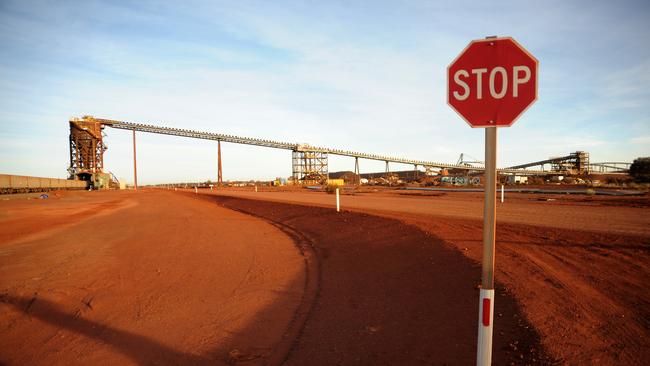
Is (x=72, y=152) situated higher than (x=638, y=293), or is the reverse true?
(x=72, y=152)

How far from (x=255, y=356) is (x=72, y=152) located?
234 feet

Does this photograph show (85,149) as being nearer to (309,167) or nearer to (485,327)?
(309,167)

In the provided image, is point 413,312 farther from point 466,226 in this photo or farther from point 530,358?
point 466,226

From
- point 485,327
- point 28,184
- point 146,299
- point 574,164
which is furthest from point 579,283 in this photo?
point 574,164

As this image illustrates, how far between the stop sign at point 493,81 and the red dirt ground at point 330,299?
2503 mm

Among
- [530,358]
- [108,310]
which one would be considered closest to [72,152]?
[108,310]

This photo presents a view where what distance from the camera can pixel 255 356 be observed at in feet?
12.4

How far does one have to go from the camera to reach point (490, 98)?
2559 millimetres

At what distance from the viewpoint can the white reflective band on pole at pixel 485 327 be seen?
2471 millimetres

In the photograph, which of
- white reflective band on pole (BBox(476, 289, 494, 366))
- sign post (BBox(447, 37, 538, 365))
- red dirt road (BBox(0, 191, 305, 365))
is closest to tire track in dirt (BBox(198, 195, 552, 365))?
red dirt road (BBox(0, 191, 305, 365))

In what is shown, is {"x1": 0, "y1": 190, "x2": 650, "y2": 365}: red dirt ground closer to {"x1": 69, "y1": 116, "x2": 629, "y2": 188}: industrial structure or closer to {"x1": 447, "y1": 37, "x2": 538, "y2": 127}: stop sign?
{"x1": 447, "y1": 37, "x2": 538, "y2": 127}: stop sign

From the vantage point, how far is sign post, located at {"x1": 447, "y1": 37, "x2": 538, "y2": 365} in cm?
247

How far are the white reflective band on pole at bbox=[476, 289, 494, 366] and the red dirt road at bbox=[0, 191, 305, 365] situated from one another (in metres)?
2.18

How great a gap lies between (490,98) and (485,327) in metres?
1.67
